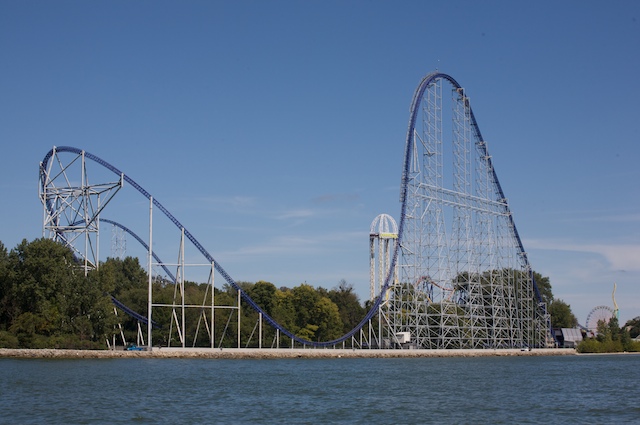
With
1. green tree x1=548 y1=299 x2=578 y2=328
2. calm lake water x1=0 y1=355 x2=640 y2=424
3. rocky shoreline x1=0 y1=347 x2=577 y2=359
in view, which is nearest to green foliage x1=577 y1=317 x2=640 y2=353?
green tree x1=548 y1=299 x2=578 y2=328

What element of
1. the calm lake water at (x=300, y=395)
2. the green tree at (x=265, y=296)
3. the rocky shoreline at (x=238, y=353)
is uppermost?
the green tree at (x=265, y=296)

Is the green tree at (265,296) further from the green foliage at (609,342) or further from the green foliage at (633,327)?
the green foliage at (633,327)

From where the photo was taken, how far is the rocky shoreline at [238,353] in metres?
45.7

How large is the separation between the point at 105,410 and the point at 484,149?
47.4 meters

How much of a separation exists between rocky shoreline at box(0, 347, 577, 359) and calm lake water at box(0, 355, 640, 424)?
4.86 m

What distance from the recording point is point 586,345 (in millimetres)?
81250

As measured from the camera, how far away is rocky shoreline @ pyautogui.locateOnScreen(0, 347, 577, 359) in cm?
4572

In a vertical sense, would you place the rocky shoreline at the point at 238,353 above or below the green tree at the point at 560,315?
below

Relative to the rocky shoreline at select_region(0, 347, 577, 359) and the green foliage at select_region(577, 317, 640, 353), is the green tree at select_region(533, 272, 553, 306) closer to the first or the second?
the green foliage at select_region(577, 317, 640, 353)

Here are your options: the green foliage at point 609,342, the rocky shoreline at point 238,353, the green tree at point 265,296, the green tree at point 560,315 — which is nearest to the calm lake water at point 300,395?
the rocky shoreline at point 238,353

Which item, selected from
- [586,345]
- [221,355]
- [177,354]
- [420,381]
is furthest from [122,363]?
[586,345]

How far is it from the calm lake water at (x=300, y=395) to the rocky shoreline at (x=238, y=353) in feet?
15.9

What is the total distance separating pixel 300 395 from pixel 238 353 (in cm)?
2566

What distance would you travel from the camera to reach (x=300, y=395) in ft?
90.8
